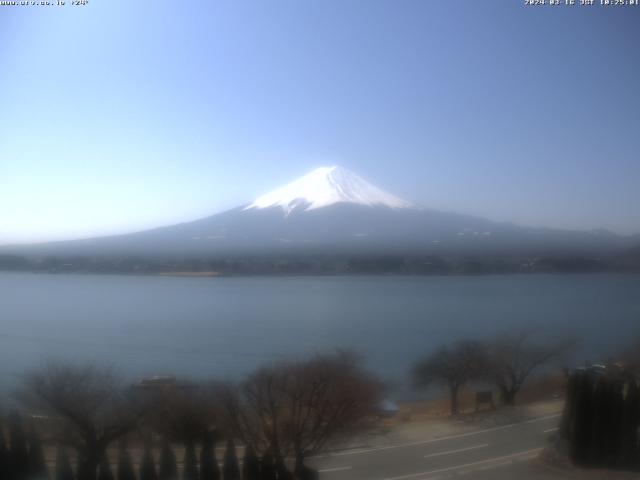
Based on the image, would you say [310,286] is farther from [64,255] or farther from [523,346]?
[64,255]

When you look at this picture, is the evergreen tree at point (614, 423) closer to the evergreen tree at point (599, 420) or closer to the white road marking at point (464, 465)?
the evergreen tree at point (599, 420)

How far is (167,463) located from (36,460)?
24.1 inches

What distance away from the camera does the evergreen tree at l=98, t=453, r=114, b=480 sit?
195cm

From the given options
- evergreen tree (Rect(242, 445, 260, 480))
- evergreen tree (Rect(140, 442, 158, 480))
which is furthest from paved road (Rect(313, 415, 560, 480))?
evergreen tree (Rect(140, 442, 158, 480))

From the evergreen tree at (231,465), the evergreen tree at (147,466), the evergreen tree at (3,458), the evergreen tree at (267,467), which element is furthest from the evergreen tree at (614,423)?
the evergreen tree at (3,458)

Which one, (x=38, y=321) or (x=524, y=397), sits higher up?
(x=38, y=321)

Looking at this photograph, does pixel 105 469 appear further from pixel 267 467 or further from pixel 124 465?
pixel 267 467

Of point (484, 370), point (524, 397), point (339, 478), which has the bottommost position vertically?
point (339, 478)

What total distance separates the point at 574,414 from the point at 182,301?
1.99 meters

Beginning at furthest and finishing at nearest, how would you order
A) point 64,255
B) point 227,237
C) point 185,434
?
point 64,255 → point 227,237 → point 185,434

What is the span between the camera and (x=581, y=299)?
7.72ft

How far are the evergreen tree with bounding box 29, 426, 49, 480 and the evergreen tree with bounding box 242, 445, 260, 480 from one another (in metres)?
0.87

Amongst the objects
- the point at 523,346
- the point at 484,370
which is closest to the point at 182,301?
the point at 484,370

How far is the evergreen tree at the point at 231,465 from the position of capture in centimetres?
193
